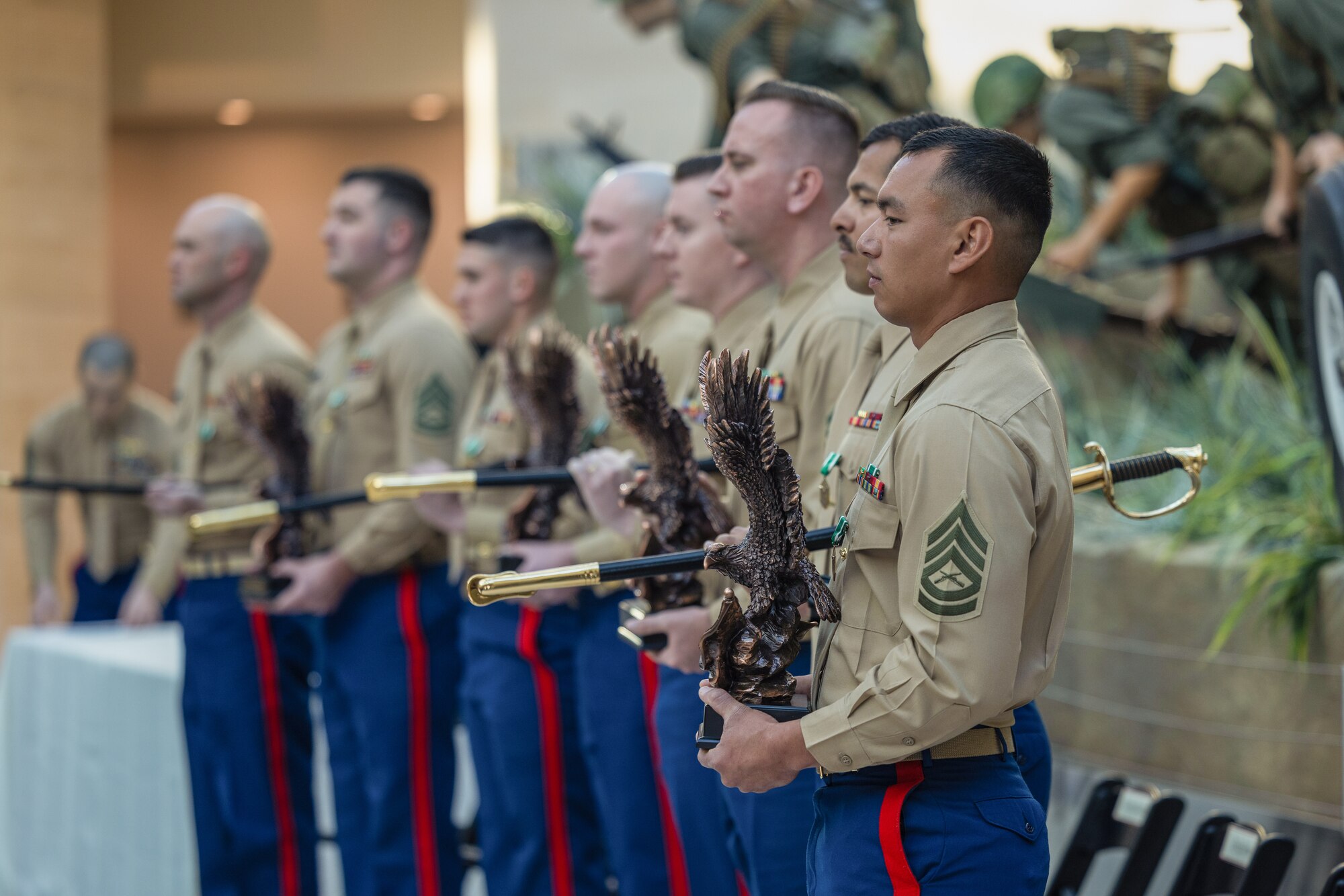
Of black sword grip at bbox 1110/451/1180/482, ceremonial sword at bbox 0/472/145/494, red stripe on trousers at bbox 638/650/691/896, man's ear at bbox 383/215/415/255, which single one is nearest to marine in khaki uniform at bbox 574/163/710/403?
red stripe on trousers at bbox 638/650/691/896

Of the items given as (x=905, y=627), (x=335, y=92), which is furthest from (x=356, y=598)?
(x=335, y=92)

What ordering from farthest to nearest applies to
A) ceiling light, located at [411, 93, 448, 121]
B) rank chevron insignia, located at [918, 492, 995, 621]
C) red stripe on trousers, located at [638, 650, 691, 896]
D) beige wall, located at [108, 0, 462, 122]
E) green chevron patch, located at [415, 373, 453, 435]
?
ceiling light, located at [411, 93, 448, 121]
beige wall, located at [108, 0, 462, 122]
green chevron patch, located at [415, 373, 453, 435]
red stripe on trousers, located at [638, 650, 691, 896]
rank chevron insignia, located at [918, 492, 995, 621]

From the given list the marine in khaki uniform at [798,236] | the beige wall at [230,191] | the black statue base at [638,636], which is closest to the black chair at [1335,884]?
the marine in khaki uniform at [798,236]

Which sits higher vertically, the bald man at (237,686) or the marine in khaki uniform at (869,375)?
the marine in khaki uniform at (869,375)

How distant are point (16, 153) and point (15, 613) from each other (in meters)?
2.48

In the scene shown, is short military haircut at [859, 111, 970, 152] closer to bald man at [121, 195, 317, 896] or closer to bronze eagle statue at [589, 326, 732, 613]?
bronze eagle statue at [589, 326, 732, 613]

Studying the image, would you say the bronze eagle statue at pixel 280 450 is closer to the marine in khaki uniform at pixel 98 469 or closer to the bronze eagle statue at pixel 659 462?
the bronze eagle statue at pixel 659 462

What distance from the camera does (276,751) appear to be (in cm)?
393

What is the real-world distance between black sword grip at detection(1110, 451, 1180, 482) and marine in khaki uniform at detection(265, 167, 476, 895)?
2022 mm

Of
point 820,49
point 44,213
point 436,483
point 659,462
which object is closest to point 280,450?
point 436,483

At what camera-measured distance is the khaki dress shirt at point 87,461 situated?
584 centimetres

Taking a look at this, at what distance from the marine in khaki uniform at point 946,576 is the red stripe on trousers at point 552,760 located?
1.56 m

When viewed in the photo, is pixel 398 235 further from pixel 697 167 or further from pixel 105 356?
pixel 105 356

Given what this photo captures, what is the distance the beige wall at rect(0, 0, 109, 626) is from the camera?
315 inches
